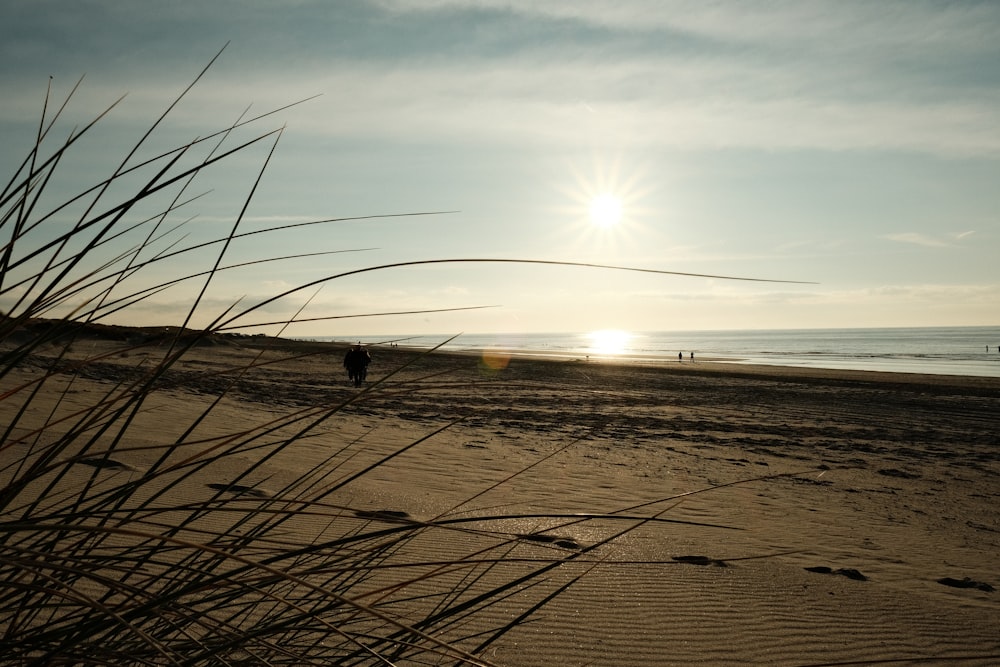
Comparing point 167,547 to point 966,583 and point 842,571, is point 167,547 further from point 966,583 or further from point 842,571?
point 966,583

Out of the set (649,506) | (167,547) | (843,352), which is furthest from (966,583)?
(843,352)

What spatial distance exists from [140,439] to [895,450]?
1080 cm

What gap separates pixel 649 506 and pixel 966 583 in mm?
2656

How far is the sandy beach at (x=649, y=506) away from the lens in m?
2.78

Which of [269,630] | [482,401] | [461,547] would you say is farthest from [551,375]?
[269,630]

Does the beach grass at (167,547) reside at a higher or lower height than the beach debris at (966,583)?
higher

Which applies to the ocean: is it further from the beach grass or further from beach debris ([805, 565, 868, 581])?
beach debris ([805, 565, 868, 581])

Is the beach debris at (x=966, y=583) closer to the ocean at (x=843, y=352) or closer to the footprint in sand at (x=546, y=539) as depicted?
the footprint in sand at (x=546, y=539)

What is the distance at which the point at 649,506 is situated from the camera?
6.93 m

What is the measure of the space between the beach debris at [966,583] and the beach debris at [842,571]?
57cm

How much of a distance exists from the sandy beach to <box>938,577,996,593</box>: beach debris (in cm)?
2

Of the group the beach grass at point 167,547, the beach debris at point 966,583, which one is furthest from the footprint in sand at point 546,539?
the beach debris at point 966,583

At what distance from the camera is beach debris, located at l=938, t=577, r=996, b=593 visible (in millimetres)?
4867

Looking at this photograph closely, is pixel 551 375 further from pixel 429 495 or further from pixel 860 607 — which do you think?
pixel 860 607
